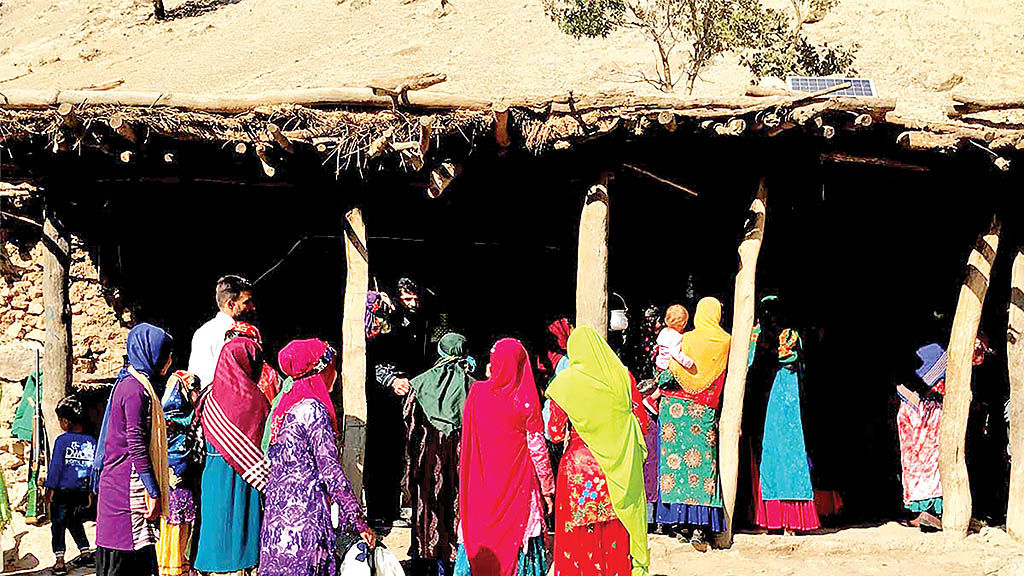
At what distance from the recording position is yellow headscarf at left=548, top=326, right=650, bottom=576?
17.2 feet

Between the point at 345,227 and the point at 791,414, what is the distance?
326 cm

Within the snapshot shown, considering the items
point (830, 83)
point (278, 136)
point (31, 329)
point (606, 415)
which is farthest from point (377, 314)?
point (830, 83)

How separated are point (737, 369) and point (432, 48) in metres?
25.5

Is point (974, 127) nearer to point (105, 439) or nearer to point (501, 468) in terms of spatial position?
point (501, 468)

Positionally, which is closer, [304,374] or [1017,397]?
[304,374]

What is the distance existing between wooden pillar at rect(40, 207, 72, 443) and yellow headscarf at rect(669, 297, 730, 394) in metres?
4.35

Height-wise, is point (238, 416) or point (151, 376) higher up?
point (151, 376)

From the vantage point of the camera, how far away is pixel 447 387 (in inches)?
246

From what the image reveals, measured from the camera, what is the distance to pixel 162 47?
117 feet

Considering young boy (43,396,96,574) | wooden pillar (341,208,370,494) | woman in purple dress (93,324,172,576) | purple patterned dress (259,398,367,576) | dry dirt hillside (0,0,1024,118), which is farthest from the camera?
dry dirt hillside (0,0,1024,118)

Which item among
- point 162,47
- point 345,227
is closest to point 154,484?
point 345,227

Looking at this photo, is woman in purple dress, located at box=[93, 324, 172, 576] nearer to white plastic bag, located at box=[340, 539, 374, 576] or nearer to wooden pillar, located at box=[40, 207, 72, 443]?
white plastic bag, located at box=[340, 539, 374, 576]

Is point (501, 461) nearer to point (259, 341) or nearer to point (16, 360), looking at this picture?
point (259, 341)

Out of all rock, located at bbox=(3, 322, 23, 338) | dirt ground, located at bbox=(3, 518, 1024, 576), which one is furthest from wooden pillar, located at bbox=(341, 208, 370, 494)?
rock, located at bbox=(3, 322, 23, 338)
